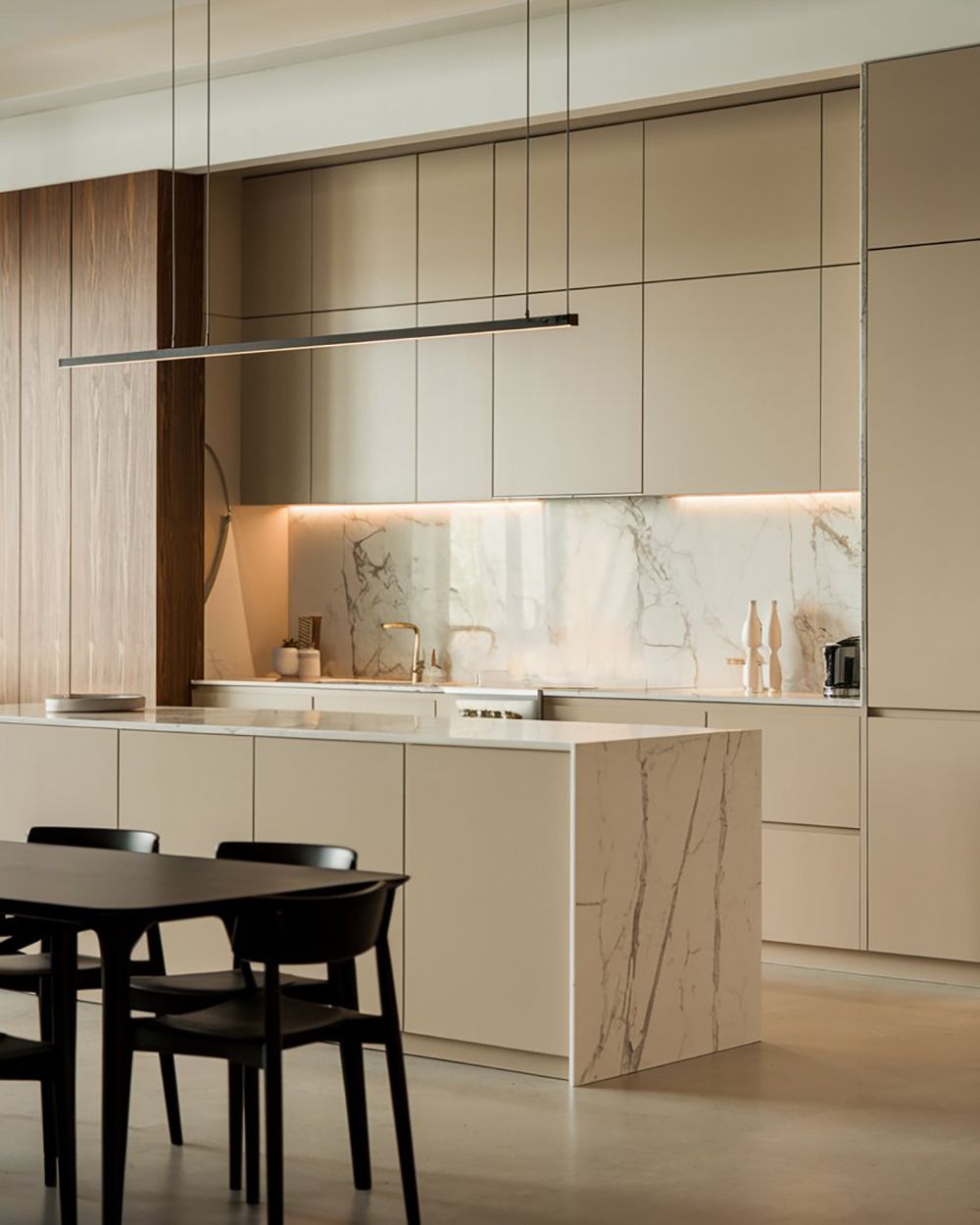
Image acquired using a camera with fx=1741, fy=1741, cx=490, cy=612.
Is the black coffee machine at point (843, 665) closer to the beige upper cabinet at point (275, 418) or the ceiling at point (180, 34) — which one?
the ceiling at point (180, 34)

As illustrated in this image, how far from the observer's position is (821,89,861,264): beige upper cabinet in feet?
21.4

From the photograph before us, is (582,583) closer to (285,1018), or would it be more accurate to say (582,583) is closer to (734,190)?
(734,190)

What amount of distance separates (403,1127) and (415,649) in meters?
4.48

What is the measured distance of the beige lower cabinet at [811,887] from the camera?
238 inches

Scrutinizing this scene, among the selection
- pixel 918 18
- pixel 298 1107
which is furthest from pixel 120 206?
pixel 298 1107

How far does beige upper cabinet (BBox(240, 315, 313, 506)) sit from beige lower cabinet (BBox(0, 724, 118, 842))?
2.40 metres

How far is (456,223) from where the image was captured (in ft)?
24.4

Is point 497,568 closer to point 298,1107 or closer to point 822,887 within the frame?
point 822,887

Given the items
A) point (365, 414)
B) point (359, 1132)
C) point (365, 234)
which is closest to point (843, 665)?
point (365, 414)

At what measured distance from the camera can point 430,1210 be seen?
352 cm

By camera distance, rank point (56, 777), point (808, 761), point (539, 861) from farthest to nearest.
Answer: point (808, 761) < point (56, 777) < point (539, 861)

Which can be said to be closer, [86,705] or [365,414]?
[86,705]

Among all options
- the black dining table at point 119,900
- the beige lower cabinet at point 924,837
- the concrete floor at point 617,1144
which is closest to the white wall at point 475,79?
the beige lower cabinet at point 924,837

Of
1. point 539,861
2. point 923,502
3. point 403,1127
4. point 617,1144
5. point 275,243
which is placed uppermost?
point 275,243
